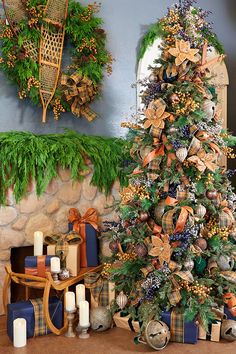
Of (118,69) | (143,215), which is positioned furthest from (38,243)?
(118,69)

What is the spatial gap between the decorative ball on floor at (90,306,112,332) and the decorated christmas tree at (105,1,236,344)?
13cm

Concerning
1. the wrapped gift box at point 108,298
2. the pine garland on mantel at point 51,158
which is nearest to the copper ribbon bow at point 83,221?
the pine garland on mantel at point 51,158

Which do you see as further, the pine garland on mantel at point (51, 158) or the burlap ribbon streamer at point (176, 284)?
the pine garland on mantel at point (51, 158)

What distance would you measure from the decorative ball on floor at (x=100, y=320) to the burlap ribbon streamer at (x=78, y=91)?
1.44 metres

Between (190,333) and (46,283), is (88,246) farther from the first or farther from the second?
(190,333)

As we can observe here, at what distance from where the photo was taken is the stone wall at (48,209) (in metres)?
3.07

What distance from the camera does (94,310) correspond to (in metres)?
2.73

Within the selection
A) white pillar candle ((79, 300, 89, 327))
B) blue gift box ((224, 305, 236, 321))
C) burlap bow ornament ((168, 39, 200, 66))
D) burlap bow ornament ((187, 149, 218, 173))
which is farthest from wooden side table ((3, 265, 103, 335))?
burlap bow ornament ((168, 39, 200, 66))

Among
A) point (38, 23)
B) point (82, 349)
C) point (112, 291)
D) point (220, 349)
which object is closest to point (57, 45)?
point (38, 23)

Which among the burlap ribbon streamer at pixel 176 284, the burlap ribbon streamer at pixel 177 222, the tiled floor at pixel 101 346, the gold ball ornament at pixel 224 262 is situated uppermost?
the burlap ribbon streamer at pixel 177 222

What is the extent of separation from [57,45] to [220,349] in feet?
7.36

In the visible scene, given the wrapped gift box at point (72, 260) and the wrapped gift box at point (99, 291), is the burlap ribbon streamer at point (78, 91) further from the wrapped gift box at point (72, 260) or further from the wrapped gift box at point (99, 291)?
the wrapped gift box at point (99, 291)

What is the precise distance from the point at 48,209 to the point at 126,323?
97 centimetres

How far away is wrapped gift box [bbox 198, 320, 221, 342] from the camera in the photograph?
8.28 feet
